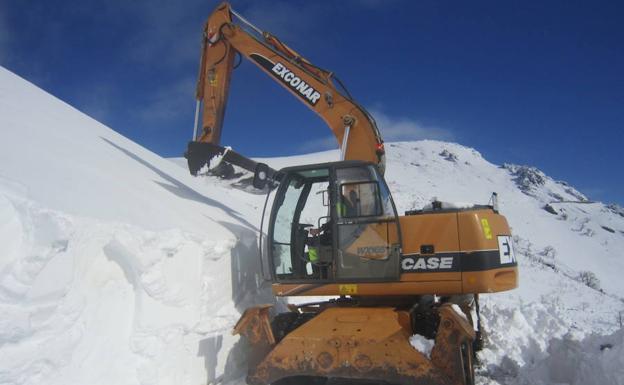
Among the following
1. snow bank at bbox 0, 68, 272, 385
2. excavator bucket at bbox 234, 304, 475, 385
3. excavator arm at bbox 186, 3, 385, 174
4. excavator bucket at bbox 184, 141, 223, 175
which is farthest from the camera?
excavator bucket at bbox 184, 141, 223, 175

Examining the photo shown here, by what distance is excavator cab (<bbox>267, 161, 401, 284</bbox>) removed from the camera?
5000 mm

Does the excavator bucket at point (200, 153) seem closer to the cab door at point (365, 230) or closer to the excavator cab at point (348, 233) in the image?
the excavator cab at point (348, 233)

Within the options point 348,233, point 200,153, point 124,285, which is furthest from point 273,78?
point 124,285

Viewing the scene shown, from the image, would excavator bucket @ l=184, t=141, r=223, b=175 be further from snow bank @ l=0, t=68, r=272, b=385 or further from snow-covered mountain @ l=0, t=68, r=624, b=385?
snow bank @ l=0, t=68, r=272, b=385

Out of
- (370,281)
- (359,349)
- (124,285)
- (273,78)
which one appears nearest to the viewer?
(124,285)

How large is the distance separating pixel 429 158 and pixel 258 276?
40842mm

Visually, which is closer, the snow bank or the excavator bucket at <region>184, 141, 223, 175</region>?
the snow bank

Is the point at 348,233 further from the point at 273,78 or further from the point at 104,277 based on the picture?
the point at 273,78

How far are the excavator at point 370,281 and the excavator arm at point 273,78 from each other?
46.6 inches

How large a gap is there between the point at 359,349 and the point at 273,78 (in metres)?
4.64

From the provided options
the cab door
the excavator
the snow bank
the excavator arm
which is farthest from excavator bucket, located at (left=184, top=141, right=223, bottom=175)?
the cab door

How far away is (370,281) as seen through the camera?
4.98 meters

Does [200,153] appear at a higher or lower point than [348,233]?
higher

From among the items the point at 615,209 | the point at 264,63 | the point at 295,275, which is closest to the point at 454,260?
the point at 295,275
